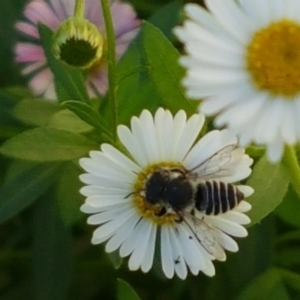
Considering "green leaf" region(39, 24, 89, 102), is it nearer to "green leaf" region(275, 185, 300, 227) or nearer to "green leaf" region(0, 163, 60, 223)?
"green leaf" region(0, 163, 60, 223)

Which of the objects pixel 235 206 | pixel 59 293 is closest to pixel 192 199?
pixel 235 206

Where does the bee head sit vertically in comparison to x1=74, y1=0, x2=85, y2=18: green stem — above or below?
below

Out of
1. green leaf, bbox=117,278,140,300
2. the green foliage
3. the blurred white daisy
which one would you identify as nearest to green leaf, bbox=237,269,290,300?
the green foliage

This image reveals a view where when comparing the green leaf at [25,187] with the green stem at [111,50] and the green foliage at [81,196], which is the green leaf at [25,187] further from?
the green stem at [111,50]

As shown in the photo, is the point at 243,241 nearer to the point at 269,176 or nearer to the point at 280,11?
the point at 269,176

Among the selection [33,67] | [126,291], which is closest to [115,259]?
[126,291]

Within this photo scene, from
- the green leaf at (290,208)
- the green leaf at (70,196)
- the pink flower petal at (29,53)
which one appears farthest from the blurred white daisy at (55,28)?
the green leaf at (290,208)
